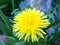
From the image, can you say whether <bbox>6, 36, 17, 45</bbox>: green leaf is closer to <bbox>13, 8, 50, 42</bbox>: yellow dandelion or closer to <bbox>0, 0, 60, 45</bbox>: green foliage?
<bbox>0, 0, 60, 45</bbox>: green foliage

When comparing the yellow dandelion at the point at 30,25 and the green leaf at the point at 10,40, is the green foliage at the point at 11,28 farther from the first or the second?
the yellow dandelion at the point at 30,25

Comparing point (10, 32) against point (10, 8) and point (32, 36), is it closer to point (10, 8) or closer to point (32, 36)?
point (32, 36)

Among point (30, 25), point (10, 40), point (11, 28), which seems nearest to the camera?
point (30, 25)

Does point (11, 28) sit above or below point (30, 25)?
below

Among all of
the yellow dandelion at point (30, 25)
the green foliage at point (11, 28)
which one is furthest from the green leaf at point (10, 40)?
the yellow dandelion at point (30, 25)

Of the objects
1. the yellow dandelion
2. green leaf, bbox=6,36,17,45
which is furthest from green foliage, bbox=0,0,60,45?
the yellow dandelion

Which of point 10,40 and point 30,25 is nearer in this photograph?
point 30,25

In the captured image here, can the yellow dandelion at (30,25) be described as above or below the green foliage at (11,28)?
above

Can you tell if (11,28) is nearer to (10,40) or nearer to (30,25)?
(10,40)

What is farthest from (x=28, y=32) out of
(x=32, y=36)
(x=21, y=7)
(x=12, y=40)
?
(x=21, y=7)

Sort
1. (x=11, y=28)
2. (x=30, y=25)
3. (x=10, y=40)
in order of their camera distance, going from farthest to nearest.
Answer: (x=11, y=28) → (x=10, y=40) → (x=30, y=25)

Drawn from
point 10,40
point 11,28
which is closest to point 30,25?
point 10,40
